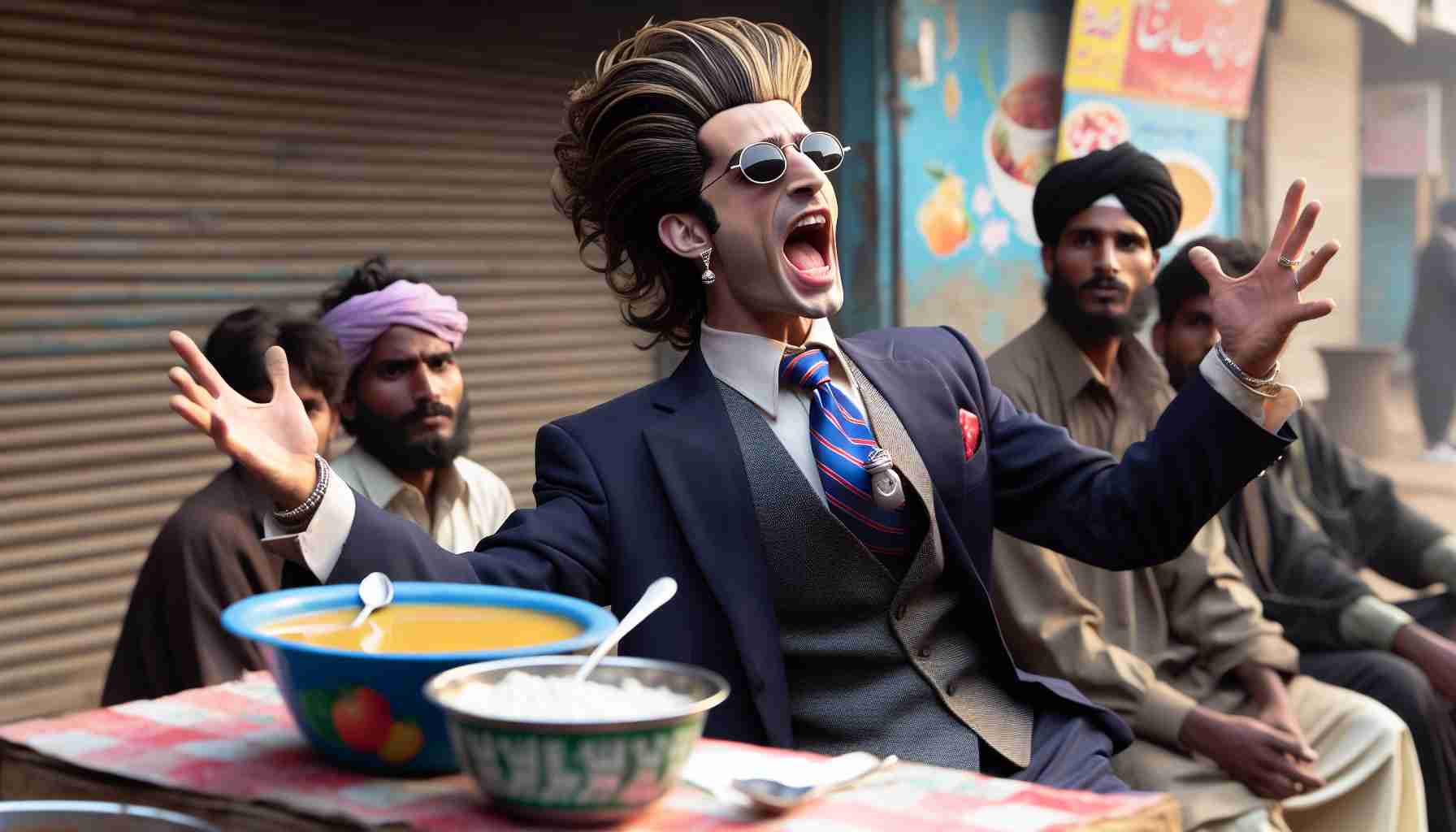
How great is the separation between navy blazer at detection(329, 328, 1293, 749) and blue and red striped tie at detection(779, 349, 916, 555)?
0.10 metres

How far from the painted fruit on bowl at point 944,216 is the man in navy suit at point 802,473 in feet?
17.0

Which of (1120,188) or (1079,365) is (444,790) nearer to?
(1079,365)

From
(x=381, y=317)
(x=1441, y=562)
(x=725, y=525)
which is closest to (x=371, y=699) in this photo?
(x=725, y=525)

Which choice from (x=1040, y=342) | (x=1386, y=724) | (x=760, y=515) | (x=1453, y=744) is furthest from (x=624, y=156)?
(x=1453, y=744)

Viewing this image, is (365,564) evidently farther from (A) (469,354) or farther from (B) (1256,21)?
(B) (1256,21)

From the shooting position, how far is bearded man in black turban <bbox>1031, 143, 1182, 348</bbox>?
4473mm

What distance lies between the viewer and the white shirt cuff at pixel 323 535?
210 centimetres

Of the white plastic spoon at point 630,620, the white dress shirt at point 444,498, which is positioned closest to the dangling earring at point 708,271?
the white plastic spoon at point 630,620

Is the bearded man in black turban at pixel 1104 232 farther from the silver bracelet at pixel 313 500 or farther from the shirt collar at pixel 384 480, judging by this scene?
the silver bracelet at pixel 313 500

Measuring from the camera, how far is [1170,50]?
8.62m

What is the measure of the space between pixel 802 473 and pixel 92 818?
4.81 feet

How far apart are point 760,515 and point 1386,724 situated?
232cm

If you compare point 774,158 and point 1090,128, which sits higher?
point 1090,128

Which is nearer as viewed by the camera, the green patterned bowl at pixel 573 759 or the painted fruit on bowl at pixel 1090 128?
the green patterned bowl at pixel 573 759
